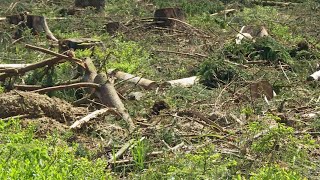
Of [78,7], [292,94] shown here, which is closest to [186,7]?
[78,7]

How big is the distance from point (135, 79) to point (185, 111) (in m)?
1.92

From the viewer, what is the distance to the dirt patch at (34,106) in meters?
7.35

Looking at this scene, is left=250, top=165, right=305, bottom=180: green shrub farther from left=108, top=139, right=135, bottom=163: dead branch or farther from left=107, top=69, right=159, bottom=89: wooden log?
left=107, top=69, right=159, bottom=89: wooden log

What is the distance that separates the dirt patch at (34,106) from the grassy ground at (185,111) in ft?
0.67

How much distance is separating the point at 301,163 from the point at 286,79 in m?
4.01

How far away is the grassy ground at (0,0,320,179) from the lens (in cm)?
538

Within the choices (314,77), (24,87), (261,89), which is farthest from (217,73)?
(24,87)

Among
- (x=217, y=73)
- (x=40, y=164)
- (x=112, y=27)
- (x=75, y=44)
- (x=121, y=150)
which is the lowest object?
(x=112, y=27)

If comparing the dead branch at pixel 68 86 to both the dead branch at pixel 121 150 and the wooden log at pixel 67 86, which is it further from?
the dead branch at pixel 121 150

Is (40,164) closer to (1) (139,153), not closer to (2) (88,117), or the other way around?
(1) (139,153)

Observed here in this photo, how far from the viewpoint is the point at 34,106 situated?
743 centimetres

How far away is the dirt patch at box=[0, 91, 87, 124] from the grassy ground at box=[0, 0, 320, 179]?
0.20 meters

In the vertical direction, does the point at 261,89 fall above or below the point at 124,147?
below

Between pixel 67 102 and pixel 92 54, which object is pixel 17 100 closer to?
pixel 67 102
